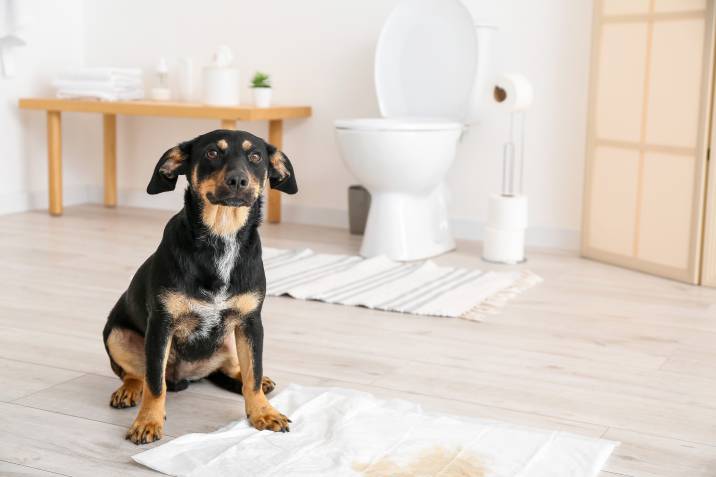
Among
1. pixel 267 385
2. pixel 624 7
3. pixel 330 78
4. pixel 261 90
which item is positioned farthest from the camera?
pixel 330 78

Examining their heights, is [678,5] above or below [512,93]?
above

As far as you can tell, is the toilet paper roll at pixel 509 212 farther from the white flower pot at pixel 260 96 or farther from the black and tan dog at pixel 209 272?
the black and tan dog at pixel 209 272

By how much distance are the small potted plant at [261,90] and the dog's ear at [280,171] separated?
2280mm

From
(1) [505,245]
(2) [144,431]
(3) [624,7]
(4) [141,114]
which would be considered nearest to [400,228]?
(1) [505,245]

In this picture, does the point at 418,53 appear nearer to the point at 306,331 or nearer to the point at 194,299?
the point at 306,331

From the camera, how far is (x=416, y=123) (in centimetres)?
342

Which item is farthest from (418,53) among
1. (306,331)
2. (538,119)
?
(306,331)

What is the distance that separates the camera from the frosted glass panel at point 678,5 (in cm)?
310

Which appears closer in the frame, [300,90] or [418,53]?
[418,53]

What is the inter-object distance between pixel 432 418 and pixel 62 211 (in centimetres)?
311

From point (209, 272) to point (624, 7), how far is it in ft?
7.61

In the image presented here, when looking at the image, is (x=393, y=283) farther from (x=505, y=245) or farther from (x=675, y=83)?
(x=675, y=83)

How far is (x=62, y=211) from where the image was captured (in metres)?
4.45

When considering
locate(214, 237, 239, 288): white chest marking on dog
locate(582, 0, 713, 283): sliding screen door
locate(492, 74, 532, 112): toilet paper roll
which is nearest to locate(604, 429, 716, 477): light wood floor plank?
locate(214, 237, 239, 288): white chest marking on dog
